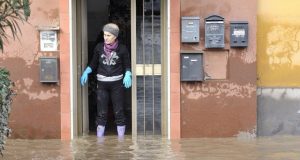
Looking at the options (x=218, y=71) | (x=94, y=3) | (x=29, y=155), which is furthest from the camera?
(x=94, y=3)

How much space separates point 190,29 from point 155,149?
6.47 feet

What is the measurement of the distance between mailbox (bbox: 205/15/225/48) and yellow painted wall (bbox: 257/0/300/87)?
67 cm

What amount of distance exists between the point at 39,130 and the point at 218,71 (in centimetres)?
299

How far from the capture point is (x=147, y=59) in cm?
995

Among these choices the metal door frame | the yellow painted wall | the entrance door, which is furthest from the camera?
the entrance door

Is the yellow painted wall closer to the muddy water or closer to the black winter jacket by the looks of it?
the muddy water

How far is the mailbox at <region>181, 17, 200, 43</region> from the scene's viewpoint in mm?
9438

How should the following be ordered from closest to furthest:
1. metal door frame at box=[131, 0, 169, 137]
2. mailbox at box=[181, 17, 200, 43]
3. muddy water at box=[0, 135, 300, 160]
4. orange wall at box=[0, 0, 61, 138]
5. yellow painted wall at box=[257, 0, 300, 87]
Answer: muddy water at box=[0, 135, 300, 160], mailbox at box=[181, 17, 200, 43], orange wall at box=[0, 0, 61, 138], yellow painted wall at box=[257, 0, 300, 87], metal door frame at box=[131, 0, 169, 137]

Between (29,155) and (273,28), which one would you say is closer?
(29,155)

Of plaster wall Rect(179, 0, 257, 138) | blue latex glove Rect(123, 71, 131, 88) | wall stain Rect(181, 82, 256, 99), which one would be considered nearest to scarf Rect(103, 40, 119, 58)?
blue latex glove Rect(123, 71, 131, 88)

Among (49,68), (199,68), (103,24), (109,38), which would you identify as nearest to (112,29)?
(109,38)

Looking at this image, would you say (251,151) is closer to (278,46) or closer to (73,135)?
(278,46)


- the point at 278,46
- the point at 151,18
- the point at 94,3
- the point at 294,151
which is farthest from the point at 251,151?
the point at 94,3

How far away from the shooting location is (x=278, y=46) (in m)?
9.73
